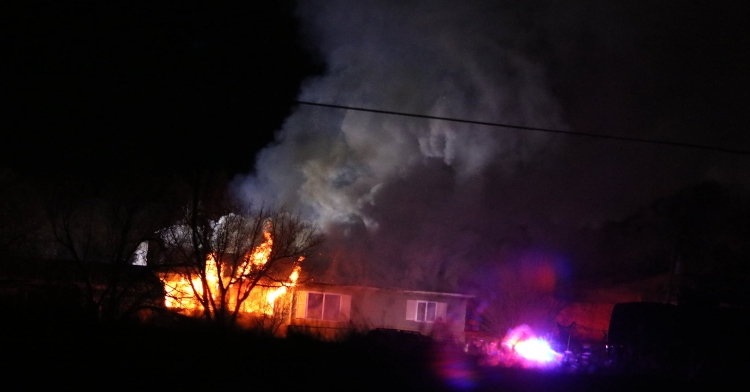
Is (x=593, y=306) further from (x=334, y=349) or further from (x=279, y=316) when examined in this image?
(x=334, y=349)

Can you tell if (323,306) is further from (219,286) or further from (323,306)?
(219,286)

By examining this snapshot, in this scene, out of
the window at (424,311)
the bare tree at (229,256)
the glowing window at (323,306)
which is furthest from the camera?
the window at (424,311)

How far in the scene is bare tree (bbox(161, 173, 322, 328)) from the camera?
59.6 ft

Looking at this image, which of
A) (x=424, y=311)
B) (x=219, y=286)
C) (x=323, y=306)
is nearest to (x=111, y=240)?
(x=219, y=286)

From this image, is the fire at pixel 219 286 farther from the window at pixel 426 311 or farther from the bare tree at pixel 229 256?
the window at pixel 426 311

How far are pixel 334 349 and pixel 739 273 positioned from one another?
3004 cm

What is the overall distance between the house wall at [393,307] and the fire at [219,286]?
16.1 feet

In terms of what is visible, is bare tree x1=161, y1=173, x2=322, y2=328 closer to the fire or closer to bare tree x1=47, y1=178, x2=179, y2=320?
the fire

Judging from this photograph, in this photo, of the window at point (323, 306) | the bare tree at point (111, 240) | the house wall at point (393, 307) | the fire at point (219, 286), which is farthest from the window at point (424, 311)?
the bare tree at point (111, 240)

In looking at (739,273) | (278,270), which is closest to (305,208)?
(278,270)

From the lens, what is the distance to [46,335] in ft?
25.9

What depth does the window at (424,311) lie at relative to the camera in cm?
2675

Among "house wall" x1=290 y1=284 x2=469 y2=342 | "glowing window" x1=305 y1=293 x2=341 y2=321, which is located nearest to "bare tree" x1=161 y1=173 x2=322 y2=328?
"glowing window" x1=305 y1=293 x2=341 y2=321

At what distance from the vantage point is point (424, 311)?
2686 centimetres
